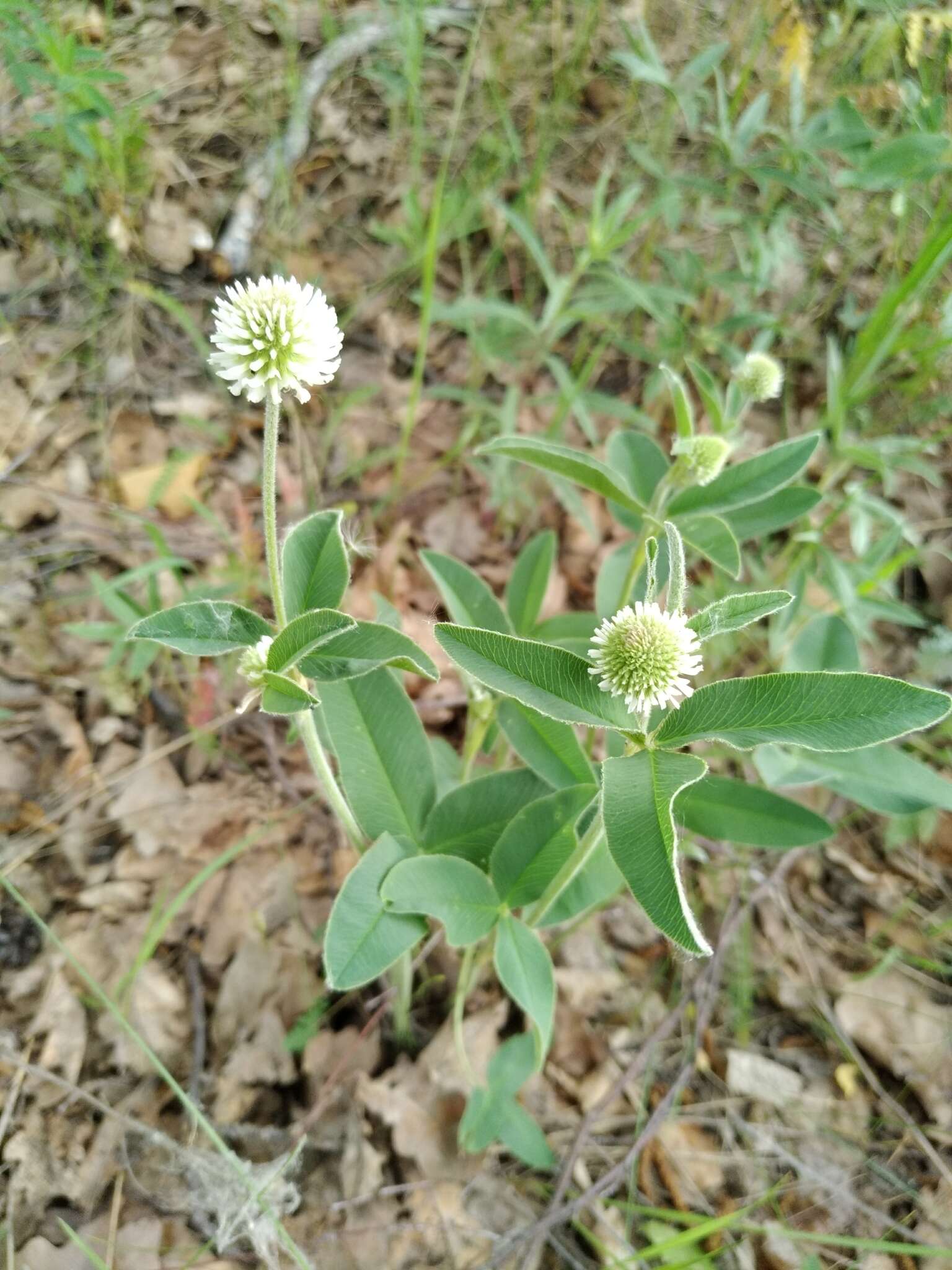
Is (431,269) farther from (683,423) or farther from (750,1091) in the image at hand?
(750,1091)

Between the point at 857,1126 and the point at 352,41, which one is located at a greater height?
the point at 352,41

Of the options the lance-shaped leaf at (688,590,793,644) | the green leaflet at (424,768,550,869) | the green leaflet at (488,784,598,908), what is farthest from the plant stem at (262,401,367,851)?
the lance-shaped leaf at (688,590,793,644)

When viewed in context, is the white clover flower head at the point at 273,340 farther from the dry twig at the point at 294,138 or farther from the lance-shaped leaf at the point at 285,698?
the dry twig at the point at 294,138

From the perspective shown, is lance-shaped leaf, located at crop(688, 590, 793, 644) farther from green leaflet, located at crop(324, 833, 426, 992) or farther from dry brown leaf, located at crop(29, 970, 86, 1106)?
dry brown leaf, located at crop(29, 970, 86, 1106)

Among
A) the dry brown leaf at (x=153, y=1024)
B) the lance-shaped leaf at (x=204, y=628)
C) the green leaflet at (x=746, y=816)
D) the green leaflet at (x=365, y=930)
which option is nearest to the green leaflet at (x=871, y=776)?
the green leaflet at (x=746, y=816)

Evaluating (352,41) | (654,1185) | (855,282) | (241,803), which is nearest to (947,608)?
(855,282)

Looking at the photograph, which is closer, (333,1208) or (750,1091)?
(333,1208)

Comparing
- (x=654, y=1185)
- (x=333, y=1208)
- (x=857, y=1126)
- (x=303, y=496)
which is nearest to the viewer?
(x=333, y=1208)
